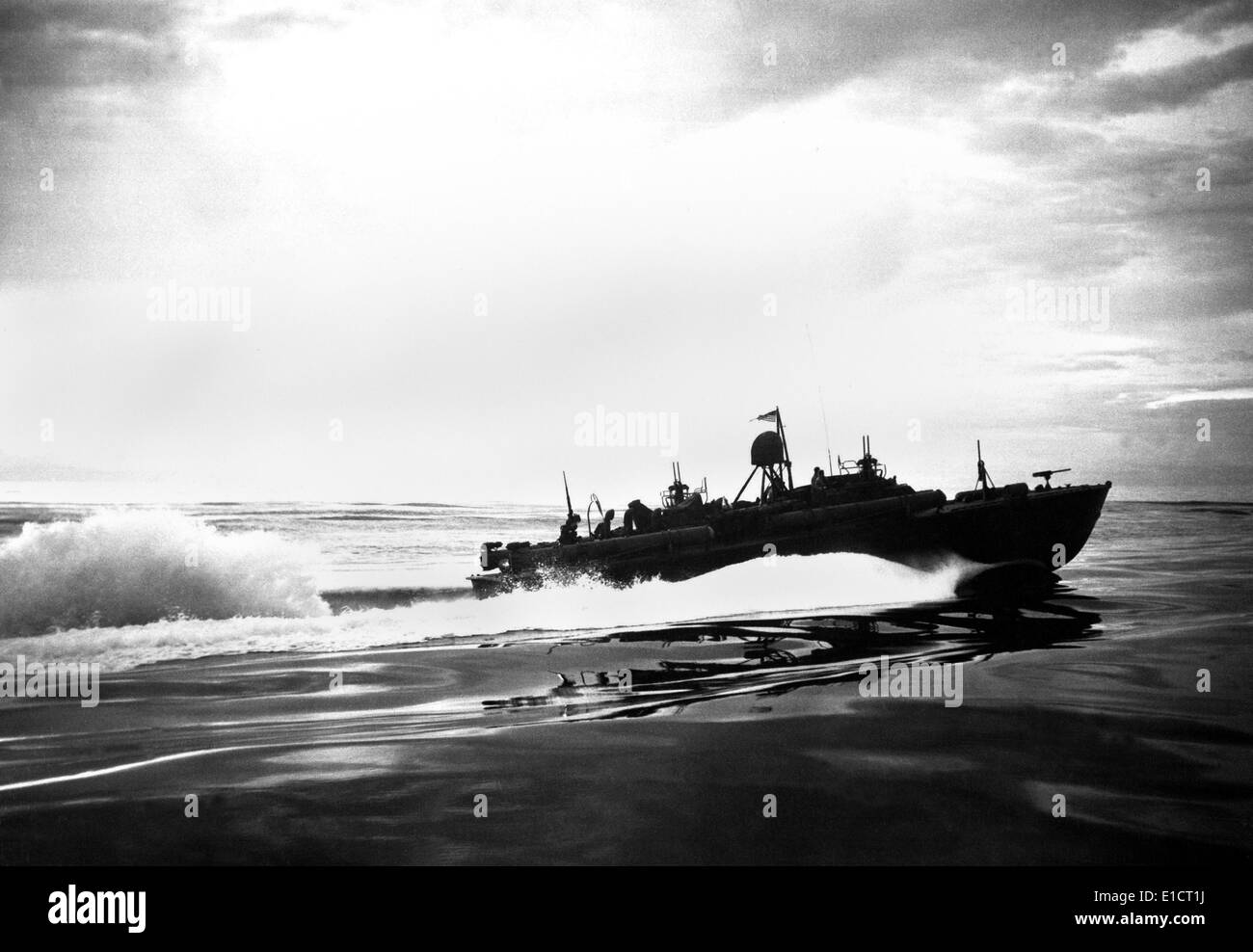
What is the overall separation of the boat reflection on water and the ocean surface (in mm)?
94

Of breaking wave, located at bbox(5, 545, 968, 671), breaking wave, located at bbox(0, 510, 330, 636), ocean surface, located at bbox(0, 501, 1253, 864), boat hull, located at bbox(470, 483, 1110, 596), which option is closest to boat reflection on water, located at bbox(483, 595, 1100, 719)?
ocean surface, located at bbox(0, 501, 1253, 864)

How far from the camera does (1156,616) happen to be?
18.1 meters

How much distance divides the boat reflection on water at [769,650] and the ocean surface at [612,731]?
0.31ft

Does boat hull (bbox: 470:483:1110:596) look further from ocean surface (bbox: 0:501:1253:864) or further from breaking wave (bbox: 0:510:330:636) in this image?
breaking wave (bbox: 0:510:330:636)

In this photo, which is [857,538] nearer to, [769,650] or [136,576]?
[769,650]

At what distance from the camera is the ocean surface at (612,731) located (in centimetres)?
722

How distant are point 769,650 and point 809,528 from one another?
10.3 m

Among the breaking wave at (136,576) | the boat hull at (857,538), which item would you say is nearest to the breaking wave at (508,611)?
the breaking wave at (136,576)

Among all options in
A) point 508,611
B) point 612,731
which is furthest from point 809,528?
point 612,731

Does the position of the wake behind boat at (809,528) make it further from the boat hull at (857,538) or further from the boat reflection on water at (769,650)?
the boat reflection on water at (769,650)

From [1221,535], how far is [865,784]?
48.1 m
